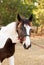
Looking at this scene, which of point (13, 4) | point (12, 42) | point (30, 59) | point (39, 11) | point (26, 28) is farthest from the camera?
point (39, 11)

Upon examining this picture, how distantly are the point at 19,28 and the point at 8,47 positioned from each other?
2.38 feet

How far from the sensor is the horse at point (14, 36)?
19.2ft

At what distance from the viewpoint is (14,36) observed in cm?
621

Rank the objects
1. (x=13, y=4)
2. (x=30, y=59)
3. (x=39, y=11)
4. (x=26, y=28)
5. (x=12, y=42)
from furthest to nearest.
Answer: (x=39, y=11) < (x=13, y=4) < (x=30, y=59) < (x=12, y=42) < (x=26, y=28)

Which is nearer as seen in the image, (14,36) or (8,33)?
(14,36)

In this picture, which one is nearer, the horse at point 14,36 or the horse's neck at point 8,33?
the horse at point 14,36

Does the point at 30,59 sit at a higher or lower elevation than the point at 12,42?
lower

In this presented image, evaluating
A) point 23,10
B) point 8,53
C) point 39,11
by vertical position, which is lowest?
point 39,11

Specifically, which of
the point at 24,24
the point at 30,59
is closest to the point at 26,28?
the point at 24,24

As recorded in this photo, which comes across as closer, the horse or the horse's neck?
the horse

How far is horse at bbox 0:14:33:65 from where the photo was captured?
5867mm

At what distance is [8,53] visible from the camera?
6.48 m

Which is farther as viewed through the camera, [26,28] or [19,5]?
[19,5]

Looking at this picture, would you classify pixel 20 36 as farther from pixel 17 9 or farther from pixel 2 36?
pixel 17 9
